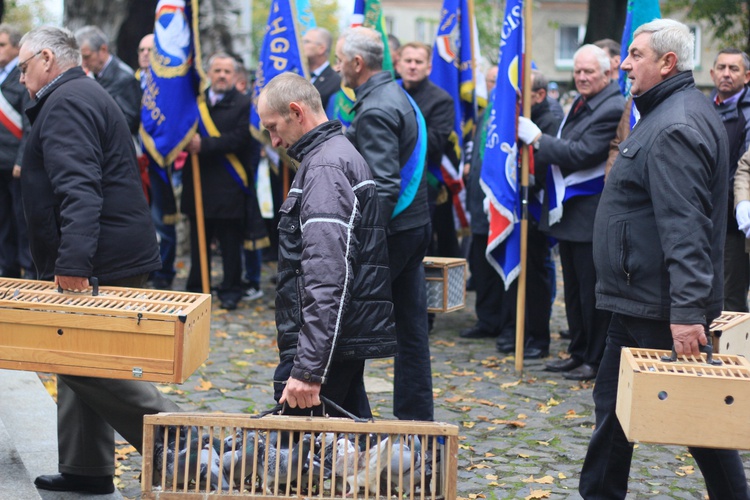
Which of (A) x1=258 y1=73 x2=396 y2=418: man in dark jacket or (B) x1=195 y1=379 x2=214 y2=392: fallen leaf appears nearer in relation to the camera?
Result: (A) x1=258 y1=73 x2=396 y2=418: man in dark jacket

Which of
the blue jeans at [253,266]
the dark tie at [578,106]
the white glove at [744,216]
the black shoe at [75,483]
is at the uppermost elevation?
the dark tie at [578,106]

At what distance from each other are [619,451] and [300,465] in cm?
161

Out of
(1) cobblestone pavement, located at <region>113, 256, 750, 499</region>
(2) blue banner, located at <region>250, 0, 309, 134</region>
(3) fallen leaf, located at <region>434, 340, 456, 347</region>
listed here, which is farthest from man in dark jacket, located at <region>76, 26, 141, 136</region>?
(3) fallen leaf, located at <region>434, 340, 456, 347</region>

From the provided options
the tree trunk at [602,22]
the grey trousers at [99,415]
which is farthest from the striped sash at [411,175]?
the tree trunk at [602,22]

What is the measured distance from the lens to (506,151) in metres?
7.61

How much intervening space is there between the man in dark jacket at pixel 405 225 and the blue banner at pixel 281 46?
394cm

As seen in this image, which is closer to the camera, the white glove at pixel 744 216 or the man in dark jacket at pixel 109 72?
the white glove at pixel 744 216

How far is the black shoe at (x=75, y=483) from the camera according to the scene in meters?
5.04

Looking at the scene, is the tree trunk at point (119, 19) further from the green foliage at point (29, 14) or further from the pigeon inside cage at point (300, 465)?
the green foliage at point (29, 14)

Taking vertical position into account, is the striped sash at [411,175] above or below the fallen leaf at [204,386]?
above

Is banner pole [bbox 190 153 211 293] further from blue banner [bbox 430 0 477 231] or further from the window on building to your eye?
the window on building

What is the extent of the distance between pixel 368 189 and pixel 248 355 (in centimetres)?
432

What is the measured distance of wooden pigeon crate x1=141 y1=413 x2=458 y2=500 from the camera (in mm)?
3578

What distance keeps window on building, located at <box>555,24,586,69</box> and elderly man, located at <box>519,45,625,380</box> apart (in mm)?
42017
